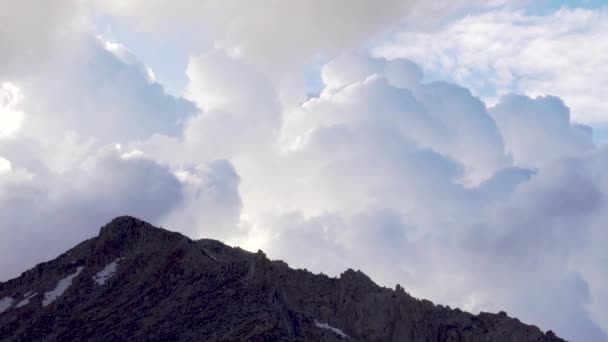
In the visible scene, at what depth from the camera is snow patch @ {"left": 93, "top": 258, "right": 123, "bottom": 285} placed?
622ft

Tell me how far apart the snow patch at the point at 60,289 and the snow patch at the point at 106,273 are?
6.39m

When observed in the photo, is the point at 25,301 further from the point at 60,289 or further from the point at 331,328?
the point at 331,328

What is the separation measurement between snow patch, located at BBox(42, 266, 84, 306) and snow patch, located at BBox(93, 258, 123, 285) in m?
6.39

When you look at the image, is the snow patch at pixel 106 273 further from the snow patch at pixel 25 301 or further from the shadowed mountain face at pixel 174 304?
the snow patch at pixel 25 301

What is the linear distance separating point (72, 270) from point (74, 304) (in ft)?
52.7

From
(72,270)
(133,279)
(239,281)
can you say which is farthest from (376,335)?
(72,270)

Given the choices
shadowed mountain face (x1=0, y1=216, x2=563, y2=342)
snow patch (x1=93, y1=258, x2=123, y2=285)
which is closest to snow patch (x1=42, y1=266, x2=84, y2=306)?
shadowed mountain face (x1=0, y1=216, x2=563, y2=342)

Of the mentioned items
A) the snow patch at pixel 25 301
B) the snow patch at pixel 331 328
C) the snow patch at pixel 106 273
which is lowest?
the snow patch at pixel 331 328

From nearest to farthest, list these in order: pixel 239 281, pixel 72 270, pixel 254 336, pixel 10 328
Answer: pixel 254 336, pixel 239 281, pixel 10 328, pixel 72 270

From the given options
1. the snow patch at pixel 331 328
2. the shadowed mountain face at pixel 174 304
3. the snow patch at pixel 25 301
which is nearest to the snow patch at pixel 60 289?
the shadowed mountain face at pixel 174 304

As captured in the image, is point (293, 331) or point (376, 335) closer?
point (293, 331)

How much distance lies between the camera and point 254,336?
495 feet

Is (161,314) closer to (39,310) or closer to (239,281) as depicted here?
(239,281)

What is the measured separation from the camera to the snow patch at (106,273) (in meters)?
190
